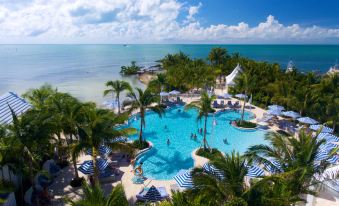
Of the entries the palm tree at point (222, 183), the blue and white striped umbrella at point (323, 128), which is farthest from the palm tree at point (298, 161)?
the blue and white striped umbrella at point (323, 128)

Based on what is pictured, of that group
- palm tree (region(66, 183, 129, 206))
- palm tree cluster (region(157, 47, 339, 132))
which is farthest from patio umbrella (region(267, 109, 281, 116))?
palm tree (region(66, 183, 129, 206))

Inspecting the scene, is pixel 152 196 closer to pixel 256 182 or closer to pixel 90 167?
pixel 90 167

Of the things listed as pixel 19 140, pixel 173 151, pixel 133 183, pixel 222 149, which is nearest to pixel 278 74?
pixel 222 149

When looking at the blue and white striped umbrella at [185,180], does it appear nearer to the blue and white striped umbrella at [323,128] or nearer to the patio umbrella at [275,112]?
the blue and white striped umbrella at [323,128]

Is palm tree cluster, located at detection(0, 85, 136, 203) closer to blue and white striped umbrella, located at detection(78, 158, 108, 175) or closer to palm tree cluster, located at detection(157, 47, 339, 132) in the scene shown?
blue and white striped umbrella, located at detection(78, 158, 108, 175)

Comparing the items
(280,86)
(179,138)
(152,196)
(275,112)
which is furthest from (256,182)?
(280,86)

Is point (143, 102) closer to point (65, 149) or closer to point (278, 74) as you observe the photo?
point (65, 149)
